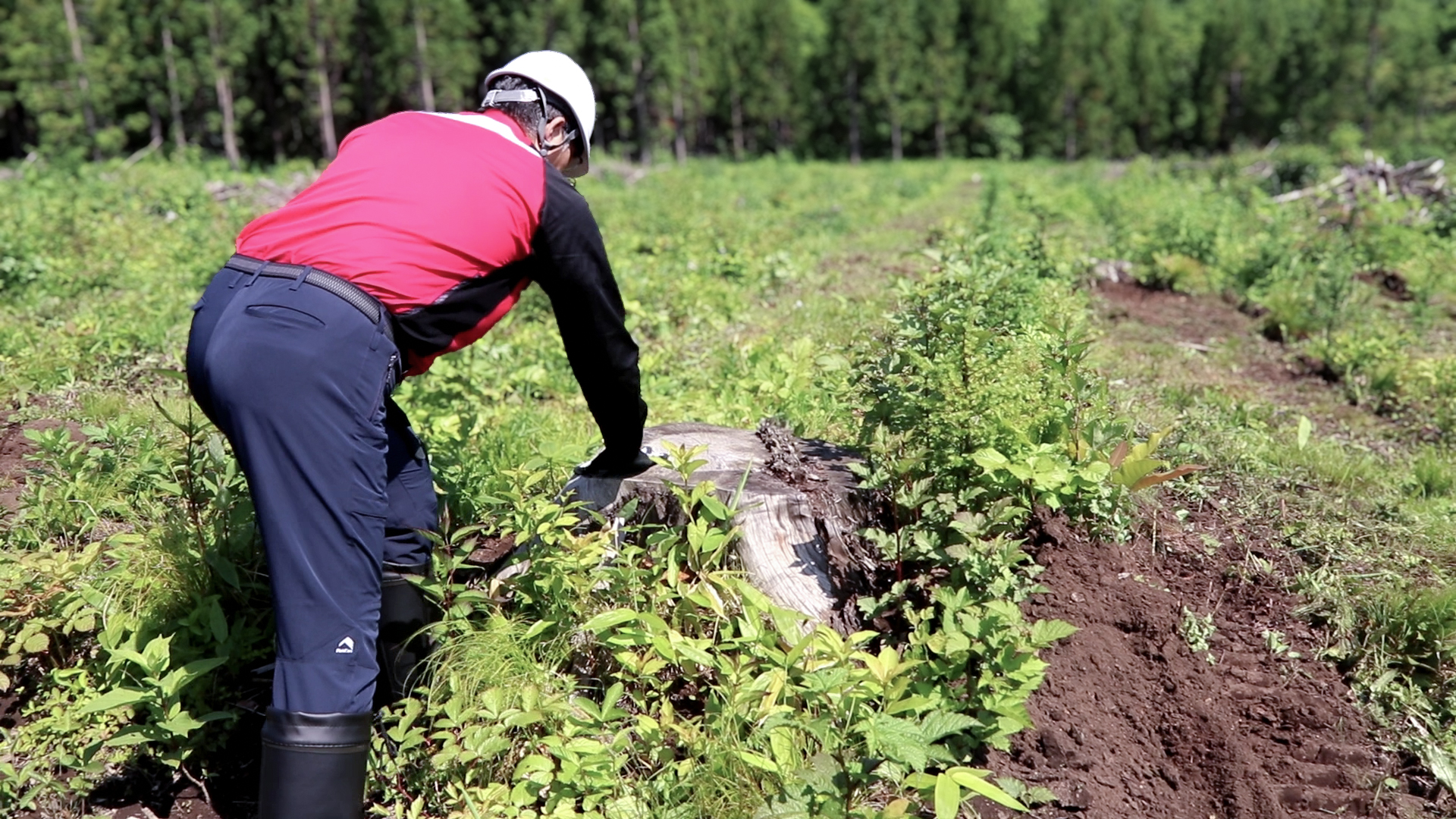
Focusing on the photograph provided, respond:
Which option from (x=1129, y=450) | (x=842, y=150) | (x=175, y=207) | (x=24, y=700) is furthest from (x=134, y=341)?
(x=842, y=150)

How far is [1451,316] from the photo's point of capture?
7363mm

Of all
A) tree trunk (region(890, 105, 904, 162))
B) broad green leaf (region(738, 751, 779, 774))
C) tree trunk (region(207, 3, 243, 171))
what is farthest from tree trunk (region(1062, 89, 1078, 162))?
broad green leaf (region(738, 751, 779, 774))

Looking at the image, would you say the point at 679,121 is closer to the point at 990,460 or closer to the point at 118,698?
the point at 990,460

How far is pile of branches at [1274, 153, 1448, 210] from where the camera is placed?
1161cm

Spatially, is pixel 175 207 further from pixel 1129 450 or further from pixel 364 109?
pixel 364 109

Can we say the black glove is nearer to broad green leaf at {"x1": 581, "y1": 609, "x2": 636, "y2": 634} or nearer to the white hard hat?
broad green leaf at {"x1": 581, "y1": 609, "x2": 636, "y2": 634}

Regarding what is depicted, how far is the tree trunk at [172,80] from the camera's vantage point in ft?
96.9

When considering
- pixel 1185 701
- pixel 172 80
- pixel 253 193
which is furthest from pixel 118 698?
pixel 172 80

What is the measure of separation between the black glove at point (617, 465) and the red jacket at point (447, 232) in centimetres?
49

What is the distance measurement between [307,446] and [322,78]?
33817 millimetres

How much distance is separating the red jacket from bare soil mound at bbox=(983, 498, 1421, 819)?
5.32 feet

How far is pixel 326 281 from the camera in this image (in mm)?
2336

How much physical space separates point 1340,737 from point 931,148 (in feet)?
157

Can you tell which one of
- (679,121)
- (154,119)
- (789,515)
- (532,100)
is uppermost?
(532,100)
